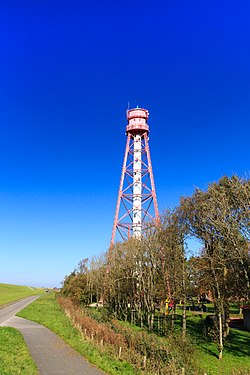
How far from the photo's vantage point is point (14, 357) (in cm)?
1455

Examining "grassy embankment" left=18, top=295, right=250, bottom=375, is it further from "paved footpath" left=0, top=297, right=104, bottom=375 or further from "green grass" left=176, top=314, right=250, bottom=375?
"paved footpath" left=0, top=297, right=104, bottom=375

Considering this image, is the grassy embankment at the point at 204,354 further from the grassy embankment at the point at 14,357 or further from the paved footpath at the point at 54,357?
the grassy embankment at the point at 14,357

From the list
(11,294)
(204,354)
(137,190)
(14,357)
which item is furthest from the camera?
(11,294)

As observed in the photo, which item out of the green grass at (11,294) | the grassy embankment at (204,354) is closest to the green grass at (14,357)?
the grassy embankment at (204,354)

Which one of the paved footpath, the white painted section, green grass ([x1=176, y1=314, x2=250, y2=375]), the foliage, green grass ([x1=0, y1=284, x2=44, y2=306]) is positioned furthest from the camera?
green grass ([x1=0, y1=284, x2=44, y2=306])

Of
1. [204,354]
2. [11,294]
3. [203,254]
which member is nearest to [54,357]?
[204,354]

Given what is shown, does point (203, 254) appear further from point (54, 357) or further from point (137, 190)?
point (137, 190)

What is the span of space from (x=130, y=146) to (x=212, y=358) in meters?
28.3

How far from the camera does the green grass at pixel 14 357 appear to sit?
1241 centimetres

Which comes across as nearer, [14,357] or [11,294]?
[14,357]

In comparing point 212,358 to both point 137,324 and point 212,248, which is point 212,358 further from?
point 137,324

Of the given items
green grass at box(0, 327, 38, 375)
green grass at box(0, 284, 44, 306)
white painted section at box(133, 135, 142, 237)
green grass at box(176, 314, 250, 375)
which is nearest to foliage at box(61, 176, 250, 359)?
green grass at box(176, 314, 250, 375)

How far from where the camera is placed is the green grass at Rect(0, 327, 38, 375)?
12.4 metres

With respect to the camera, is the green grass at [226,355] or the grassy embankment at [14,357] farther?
the green grass at [226,355]
